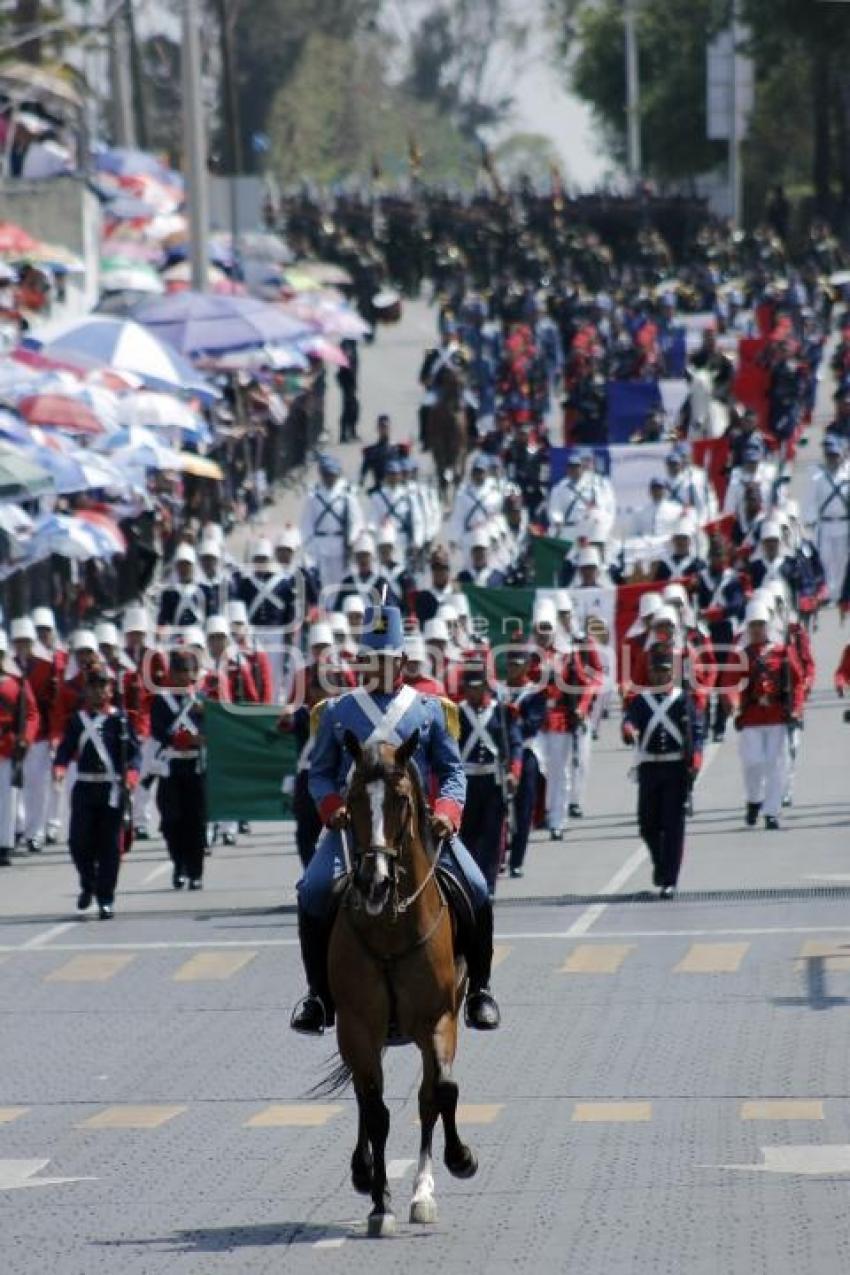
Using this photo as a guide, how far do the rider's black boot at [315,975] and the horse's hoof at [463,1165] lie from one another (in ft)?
2.73

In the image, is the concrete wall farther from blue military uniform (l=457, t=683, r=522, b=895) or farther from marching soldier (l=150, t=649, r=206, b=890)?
blue military uniform (l=457, t=683, r=522, b=895)

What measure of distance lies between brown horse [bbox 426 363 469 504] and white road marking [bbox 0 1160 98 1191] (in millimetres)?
32270

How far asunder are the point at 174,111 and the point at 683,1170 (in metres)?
119

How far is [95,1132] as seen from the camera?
1623 centimetres

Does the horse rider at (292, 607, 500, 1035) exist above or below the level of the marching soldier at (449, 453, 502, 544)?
below

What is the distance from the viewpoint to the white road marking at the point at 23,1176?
1478 centimetres

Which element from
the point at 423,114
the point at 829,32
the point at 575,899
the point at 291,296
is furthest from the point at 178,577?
the point at 423,114

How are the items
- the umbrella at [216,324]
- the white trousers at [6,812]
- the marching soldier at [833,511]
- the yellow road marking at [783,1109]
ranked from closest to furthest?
the yellow road marking at [783,1109] → the white trousers at [6,812] → the marching soldier at [833,511] → the umbrella at [216,324]

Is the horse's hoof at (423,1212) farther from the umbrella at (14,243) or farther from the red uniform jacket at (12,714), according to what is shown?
the umbrella at (14,243)

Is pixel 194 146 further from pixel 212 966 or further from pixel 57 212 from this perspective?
pixel 212 966

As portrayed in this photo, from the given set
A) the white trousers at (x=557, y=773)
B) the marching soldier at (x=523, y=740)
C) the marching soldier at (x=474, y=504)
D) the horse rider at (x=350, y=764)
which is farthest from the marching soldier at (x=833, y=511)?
the horse rider at (x=350, y=764)

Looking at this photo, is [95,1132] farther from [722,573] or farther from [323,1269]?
[722,573]

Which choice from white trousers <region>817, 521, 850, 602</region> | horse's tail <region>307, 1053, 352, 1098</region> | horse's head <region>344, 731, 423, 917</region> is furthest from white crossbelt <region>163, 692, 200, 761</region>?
white trousers <region>817, 521, 850, 602</region>

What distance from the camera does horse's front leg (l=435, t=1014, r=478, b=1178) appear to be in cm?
1373
